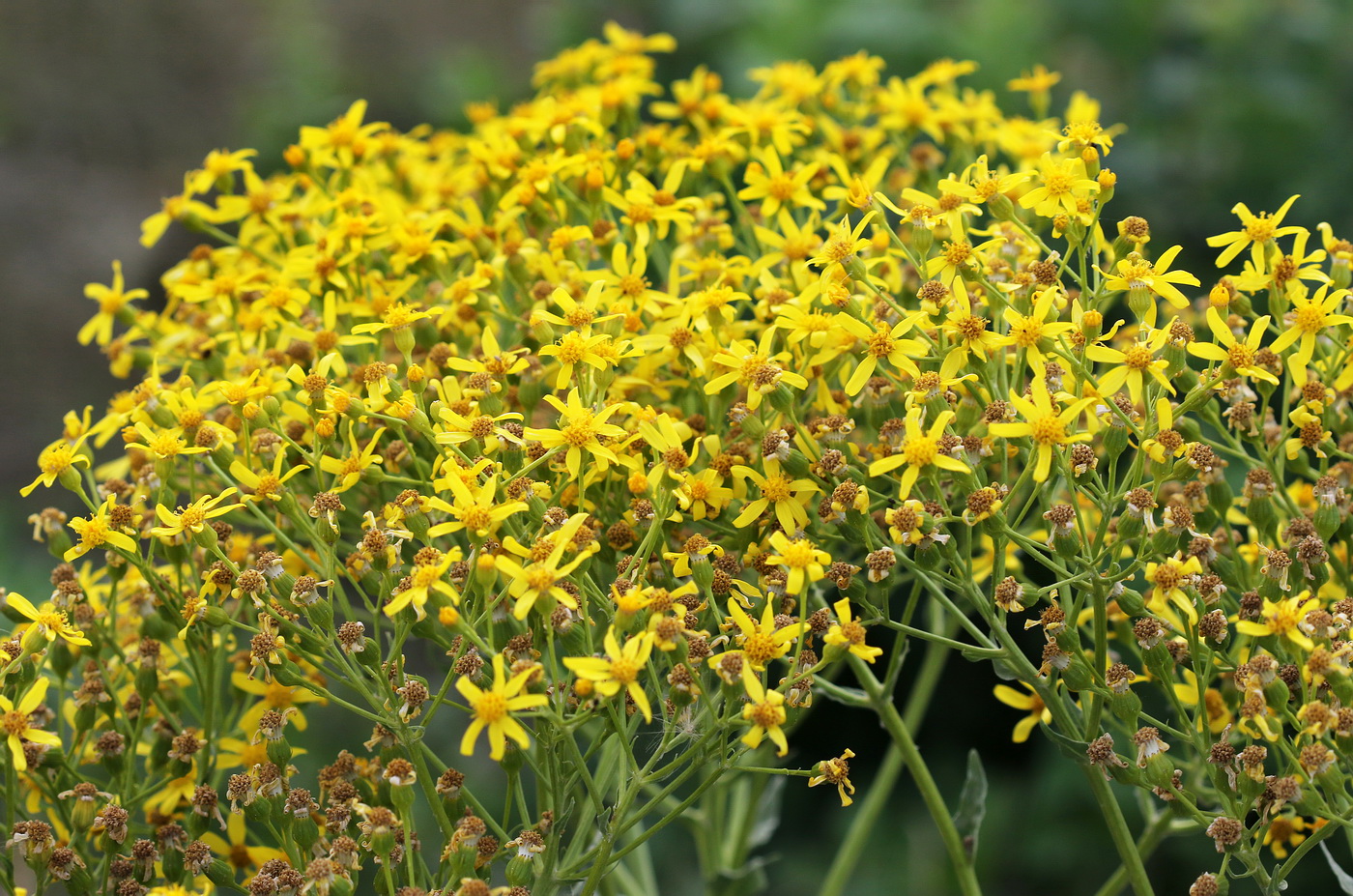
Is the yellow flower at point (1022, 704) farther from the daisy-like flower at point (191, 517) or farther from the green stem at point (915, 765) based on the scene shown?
the daisy-like flower at point (191, 517)

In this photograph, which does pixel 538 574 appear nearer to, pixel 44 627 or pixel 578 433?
pixel 578 433

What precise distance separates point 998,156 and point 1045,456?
4.07 ft

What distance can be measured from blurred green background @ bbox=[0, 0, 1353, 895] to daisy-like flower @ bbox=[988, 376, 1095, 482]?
143 cm

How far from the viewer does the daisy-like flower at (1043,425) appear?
2.93 ft

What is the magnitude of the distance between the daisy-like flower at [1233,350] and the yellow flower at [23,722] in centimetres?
97

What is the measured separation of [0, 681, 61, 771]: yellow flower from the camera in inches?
36.9

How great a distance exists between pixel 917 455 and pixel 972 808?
1.39 ft

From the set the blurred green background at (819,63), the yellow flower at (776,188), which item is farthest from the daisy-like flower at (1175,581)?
the blurred green background at (819,63)

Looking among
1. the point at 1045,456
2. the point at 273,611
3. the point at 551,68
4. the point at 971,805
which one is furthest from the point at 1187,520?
the point at 551,68

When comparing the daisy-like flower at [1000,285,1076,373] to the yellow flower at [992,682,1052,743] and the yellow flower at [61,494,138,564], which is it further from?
the yellow flower at [61,494,138,564]

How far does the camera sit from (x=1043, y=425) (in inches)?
35.5

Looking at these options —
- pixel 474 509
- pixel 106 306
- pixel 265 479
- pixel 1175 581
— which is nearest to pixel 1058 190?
pixel 1175 581

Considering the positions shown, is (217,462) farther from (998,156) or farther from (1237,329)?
(998,156)

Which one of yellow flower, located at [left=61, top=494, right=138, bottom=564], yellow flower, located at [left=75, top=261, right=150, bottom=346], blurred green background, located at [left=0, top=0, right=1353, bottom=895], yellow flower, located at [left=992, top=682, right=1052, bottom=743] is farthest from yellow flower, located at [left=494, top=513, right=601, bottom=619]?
blurred green background, located at [left=0, top=0, right=1353, bottom=895]
